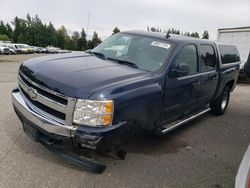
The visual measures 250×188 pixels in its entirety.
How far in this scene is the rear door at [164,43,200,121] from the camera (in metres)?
4.48

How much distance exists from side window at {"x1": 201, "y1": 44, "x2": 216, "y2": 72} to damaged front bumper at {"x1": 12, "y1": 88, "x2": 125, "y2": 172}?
110 inches

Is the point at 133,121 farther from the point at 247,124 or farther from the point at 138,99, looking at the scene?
the point at 247,124

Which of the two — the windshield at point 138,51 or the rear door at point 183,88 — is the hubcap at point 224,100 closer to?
the rear door at point 183,88

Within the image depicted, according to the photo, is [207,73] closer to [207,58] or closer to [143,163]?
[207,58]

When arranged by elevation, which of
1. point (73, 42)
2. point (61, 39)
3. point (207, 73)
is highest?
point (207, 73)

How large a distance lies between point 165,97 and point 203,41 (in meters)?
2.11

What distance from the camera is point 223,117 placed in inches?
291

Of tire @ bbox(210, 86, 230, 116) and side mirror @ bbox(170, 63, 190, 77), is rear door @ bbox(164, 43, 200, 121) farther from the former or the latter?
tire @ bbox(210, 86, 230, 116)

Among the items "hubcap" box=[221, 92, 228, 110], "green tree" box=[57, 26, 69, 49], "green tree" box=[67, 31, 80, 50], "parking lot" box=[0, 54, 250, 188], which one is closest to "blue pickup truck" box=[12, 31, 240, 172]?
"parking lot" box=[0, 54, 250, 188]

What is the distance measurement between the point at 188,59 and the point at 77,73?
221 cm

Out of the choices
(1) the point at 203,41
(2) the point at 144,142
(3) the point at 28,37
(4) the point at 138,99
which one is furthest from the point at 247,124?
(3) the point at 28,37

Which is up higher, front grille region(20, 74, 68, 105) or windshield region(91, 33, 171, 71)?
windshield region(91, 33, 171, 71)

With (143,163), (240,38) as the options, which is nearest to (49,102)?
(143,163)

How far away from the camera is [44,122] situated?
349 centimetres
